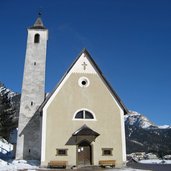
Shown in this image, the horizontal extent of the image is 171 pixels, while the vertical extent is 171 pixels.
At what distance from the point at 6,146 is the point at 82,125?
34.7 metres

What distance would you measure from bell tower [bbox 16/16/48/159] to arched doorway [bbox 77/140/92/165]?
18.1 ft

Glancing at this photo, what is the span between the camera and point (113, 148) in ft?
94.2

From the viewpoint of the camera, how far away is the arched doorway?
92.5 feet

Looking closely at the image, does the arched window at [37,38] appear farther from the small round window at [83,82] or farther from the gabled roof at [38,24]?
the small round window at [83,82]

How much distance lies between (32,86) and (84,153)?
1087 centimetres

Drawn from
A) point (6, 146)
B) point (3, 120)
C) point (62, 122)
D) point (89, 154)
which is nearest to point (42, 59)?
point (62, 122)

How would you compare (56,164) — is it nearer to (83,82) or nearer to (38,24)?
(83,82)

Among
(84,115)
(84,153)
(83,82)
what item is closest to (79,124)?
(84,115)

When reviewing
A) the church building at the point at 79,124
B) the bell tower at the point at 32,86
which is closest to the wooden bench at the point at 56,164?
the church building at the point at 79,124

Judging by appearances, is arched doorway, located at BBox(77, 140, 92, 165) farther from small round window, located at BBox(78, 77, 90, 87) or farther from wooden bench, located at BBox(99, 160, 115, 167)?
small round window, located at BBox(78, 77, 90, 87)

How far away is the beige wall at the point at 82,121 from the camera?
27.9 m

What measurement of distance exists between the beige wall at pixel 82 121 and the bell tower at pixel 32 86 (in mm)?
4629

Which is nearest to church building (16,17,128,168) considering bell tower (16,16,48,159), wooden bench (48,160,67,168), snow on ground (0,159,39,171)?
bell tower (16,16,48,159)

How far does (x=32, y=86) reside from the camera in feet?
114
